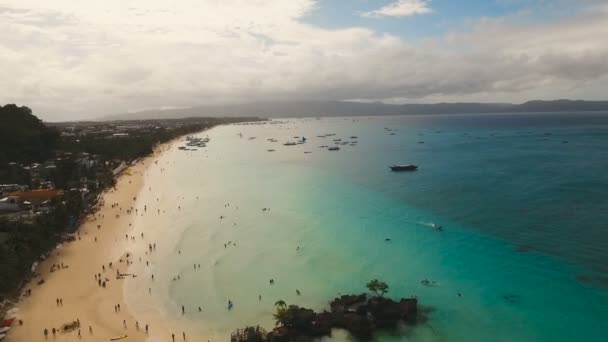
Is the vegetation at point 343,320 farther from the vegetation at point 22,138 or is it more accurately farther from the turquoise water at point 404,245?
the vegetation at point 22,138

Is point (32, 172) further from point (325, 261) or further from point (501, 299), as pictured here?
point (501, 299)

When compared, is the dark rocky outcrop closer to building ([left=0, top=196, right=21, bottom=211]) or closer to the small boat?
the small boat

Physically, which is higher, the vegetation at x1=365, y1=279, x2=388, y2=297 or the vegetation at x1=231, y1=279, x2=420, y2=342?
the vegetation at x1=365, y1=279, x2=388, y2=297

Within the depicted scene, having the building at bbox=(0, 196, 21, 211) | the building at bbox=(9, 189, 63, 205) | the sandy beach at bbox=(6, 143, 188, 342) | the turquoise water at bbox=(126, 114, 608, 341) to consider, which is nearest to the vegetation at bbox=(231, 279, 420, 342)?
the turquoise water at bbox=(126, 114, 608, 341)

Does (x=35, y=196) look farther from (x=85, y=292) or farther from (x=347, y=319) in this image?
(x=347, y=319)

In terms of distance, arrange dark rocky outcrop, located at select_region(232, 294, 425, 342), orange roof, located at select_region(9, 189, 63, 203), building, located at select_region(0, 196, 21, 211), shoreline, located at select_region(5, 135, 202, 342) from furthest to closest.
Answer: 1. orange roof, located at select_region(9, 189, 63, 203)
2. building, located at select_region(0, 196, 21, 211)
3. shoreline, located at select_region(5, 135, 202, 342)
4. dark rocky outcrop, located at select_region(232, 294, 425, 342)

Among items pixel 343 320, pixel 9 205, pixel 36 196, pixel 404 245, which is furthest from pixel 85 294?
pixel 404 245

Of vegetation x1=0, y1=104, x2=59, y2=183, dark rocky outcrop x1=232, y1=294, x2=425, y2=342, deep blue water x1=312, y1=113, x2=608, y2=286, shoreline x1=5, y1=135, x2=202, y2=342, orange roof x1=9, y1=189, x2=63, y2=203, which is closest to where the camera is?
dark rocky outcrop x1=232, y1=294, x2=425, y2=342

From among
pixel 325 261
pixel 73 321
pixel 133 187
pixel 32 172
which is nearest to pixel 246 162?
pixel 133 187

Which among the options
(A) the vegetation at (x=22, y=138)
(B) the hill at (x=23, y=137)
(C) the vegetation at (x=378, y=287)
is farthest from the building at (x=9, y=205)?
(C) the vegetation at (x=378, y=287)
